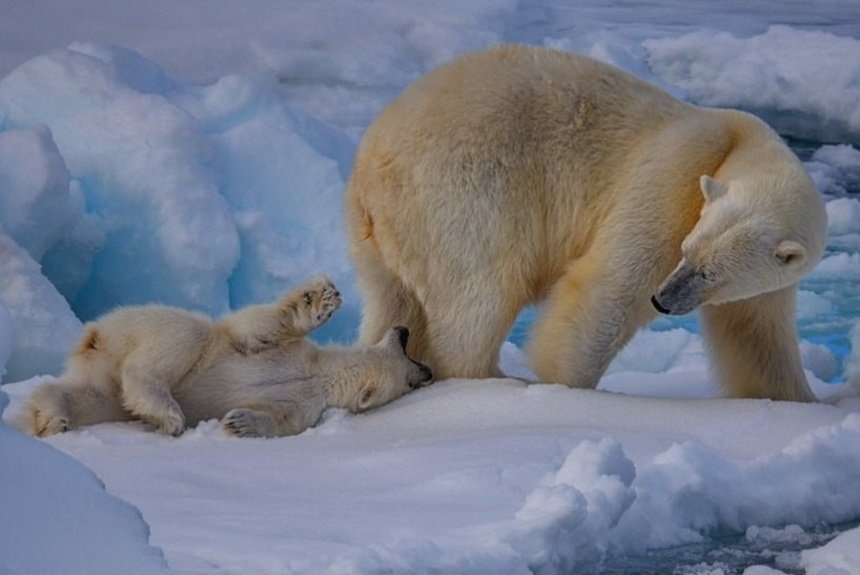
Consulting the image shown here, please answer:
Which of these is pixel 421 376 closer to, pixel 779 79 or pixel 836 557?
pixel 836 557

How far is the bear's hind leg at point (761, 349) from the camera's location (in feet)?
15.0

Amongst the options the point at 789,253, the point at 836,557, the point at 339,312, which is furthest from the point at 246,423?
the point at 339,312

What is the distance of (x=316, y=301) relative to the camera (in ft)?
14.4

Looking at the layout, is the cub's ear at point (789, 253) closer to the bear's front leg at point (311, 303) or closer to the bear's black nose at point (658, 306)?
the bear's black nose at point (658, 306)

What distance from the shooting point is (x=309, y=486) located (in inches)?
128

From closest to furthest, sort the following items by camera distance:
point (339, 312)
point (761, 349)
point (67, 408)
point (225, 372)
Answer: point (67, 408) < point (225, 372) < point (761, 349) < point (339, 312)

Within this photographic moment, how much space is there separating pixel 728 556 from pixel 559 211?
1.64 m

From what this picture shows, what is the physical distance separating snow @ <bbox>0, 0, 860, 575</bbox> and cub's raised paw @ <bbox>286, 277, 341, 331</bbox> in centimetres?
29

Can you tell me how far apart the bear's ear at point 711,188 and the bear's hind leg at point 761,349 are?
1.54 feet

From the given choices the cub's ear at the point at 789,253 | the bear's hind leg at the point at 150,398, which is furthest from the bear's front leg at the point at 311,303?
the cub's ear at the point at 789,253

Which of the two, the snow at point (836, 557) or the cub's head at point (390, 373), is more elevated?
the snow at point (836, 557)

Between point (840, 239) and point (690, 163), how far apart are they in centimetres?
553

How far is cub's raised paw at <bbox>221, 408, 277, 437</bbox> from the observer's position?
4094 millimetres

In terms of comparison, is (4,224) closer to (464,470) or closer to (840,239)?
(464,470)
